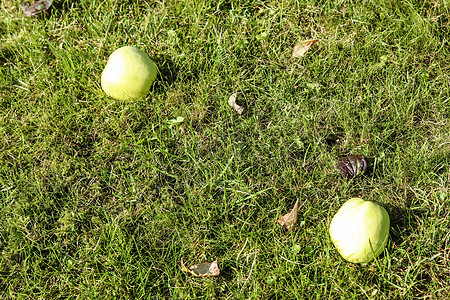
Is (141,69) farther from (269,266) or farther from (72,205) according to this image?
(269,266)

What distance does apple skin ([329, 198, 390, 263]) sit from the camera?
266cm

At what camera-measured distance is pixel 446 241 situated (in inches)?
112

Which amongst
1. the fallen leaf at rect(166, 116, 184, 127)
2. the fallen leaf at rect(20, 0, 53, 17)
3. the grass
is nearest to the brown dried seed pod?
the grass

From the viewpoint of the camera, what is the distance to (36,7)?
4.01m

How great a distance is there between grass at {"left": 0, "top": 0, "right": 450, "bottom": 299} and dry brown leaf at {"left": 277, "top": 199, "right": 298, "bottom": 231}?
0.16 ft

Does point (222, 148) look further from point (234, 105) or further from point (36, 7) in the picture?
point (36, 7)

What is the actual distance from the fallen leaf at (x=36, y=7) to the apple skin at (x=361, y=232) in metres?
2.85

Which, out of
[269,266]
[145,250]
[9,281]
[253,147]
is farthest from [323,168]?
[9,281]

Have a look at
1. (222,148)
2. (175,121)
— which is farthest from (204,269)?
(175,121)

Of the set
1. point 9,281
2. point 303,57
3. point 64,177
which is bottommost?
point 9,281

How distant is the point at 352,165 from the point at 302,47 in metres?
1.05

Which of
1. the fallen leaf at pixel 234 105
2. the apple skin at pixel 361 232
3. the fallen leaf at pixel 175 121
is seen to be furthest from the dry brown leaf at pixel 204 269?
the fallen leaf at pixel 234 105

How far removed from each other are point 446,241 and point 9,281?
2509 mm

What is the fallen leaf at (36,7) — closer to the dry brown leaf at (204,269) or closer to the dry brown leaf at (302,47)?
the dry brown leaf at (302,47)
